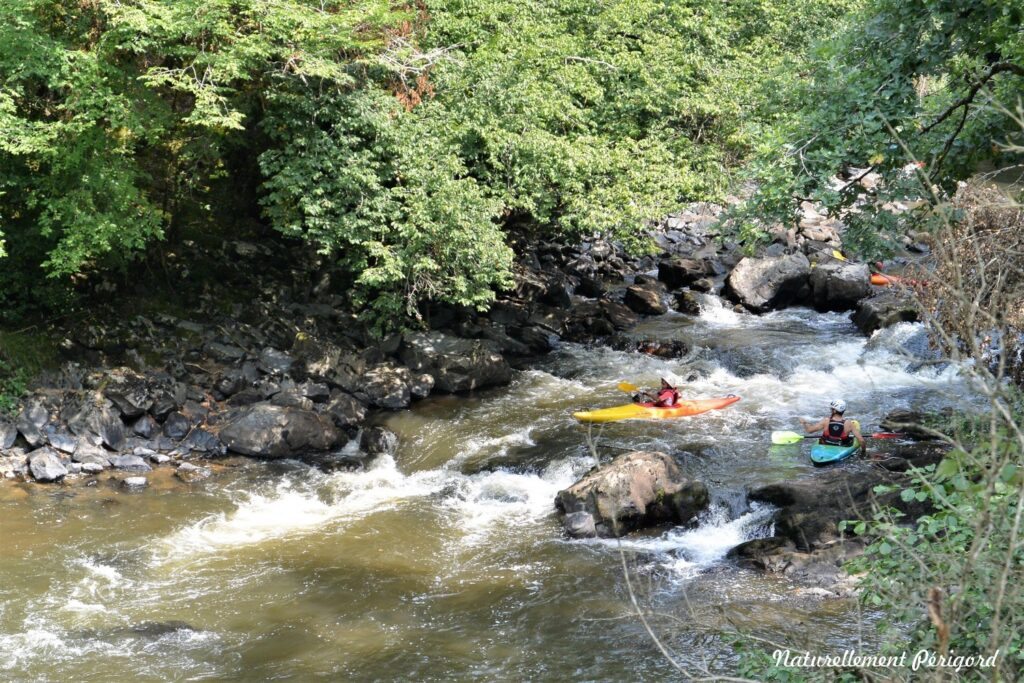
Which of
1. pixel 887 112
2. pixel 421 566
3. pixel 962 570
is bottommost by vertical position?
pixel 421 566

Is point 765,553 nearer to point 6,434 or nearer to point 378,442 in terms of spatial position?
point 378,442

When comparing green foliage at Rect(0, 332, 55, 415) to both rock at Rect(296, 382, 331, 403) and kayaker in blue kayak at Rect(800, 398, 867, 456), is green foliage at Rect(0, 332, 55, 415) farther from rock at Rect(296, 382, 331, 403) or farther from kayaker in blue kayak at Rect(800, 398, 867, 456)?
kayaker in blue kayak at Rect(800, 398, 867, 456)

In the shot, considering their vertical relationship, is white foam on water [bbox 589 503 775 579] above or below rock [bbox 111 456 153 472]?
below

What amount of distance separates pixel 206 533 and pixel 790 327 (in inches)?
453

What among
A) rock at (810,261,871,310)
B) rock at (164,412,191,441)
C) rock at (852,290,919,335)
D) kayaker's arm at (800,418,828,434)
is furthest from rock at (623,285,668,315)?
rock at (164,412,191,441)

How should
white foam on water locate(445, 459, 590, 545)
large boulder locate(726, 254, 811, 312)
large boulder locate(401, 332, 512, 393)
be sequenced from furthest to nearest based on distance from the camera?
1. large boulder locate(726, 254, 811, 312)
2. large boulder locate(401, 332, 512, 393)
3. white foam on water locate(445, 459, 590, 545)

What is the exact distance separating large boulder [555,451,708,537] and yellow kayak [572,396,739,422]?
102 inches

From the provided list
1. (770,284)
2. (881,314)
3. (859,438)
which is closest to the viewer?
(859,438)

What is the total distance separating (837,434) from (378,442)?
5705 mm

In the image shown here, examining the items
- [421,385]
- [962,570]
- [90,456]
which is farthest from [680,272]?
[962,570]

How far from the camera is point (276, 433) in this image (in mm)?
11672

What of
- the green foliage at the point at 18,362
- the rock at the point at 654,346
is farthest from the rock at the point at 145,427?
the rock at the point at 654,346

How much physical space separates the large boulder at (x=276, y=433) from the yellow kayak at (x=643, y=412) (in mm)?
3435

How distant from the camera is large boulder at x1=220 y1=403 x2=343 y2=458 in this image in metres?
11.6
